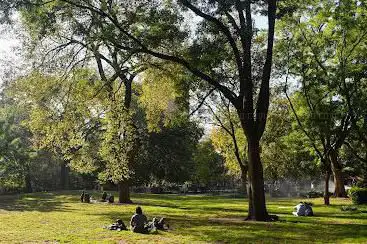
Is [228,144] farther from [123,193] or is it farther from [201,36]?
[201,36]

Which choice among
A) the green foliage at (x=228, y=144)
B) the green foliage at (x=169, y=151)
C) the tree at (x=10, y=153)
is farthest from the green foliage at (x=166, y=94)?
the green foliage at (x=169, y=151)

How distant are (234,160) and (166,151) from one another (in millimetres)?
9247

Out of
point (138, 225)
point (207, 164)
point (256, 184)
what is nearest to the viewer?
point (138, 225)

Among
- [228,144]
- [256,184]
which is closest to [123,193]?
[256,184]

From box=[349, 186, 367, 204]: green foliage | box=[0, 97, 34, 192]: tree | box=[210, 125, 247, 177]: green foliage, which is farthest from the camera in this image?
box=[210, 125, 247, 177]: green foliage

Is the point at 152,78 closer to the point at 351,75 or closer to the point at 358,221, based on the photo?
the point at 351,75

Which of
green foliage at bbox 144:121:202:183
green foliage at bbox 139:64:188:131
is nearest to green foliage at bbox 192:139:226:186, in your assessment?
green foliage at bbox 144:121:202:183

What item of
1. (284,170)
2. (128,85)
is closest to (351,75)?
(128,85)

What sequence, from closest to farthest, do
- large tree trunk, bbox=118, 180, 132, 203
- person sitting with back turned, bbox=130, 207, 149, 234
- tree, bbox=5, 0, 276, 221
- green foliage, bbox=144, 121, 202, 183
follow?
1. person sitting with back turned, bbox=130, 207, 149, 234
2. tree, bbox=5, 0, 276, 221
3. large tree trunk, bbox=118, 180, 132, 203
4. green foliage, bbox=144, 121, 202, 183

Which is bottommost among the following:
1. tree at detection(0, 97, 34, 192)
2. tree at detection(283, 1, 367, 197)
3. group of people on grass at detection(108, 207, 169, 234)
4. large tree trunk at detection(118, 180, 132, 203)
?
group of people on grass at detection(108, 207, 169, 234)

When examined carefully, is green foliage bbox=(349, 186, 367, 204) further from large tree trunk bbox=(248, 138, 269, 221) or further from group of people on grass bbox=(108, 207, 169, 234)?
group of people on grass bbox=(108, 207, 169, 234)

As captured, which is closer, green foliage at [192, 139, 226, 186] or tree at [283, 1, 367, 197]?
tree at [283, 1, 367, 197]

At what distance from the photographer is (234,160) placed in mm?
52031

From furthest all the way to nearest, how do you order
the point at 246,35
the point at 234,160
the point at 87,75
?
1. the point at 234,160
2. the point at 87,75
3. the point at 246,35
